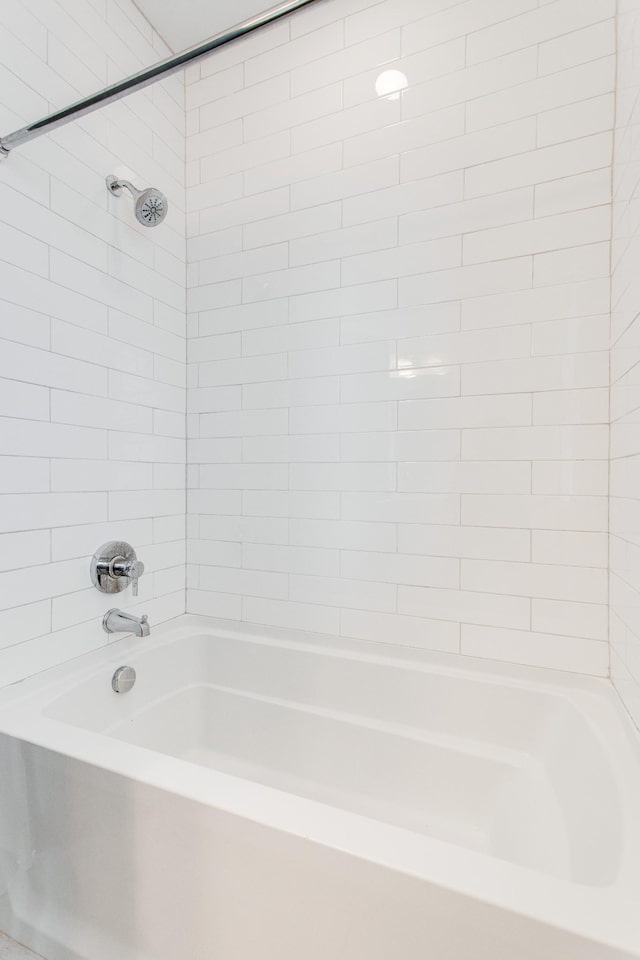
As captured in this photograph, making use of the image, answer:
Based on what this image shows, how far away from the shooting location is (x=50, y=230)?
136 centimetres

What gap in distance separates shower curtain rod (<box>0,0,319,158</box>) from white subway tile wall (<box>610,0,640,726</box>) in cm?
81

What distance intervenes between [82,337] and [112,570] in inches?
29.4

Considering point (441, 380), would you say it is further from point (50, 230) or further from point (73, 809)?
point (73, 809)

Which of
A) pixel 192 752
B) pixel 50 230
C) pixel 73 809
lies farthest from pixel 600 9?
pixel 192 752

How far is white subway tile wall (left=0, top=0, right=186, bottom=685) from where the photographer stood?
4.16ft

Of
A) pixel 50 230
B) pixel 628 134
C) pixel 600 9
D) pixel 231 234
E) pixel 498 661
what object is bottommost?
pixel 498 661

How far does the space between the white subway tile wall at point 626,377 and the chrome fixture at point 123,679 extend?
139 cm

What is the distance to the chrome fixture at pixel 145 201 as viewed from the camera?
4.99 feet

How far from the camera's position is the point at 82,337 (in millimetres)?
1468

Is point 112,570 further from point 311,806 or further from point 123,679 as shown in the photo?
point 311,806

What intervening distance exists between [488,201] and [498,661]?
1415 mm

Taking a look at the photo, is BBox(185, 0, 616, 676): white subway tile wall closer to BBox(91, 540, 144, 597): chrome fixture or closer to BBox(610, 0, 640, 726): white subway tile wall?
BBox(610, 0, 640, 726): white subway tile wall

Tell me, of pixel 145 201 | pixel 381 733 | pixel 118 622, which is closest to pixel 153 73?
pixel 145 201

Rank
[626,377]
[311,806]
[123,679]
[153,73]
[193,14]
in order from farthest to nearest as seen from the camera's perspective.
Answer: [193,14]
[123,679]
[626,377]
[153,73]
[311,806]
